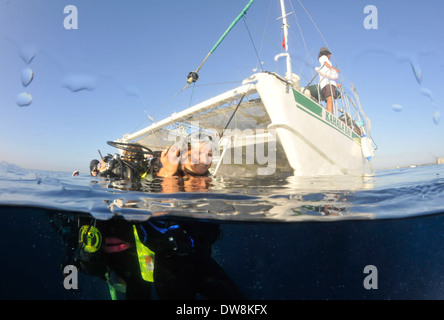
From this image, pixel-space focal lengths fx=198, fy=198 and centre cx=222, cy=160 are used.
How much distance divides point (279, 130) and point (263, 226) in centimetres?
571

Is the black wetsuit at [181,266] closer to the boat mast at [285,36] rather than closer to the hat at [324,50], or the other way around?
the boat mast at [285,36]

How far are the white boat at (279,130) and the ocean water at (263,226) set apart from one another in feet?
8.45

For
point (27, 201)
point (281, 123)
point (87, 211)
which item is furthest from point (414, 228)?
point (27, 201)

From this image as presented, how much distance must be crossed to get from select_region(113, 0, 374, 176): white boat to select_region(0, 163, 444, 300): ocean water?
101 inches

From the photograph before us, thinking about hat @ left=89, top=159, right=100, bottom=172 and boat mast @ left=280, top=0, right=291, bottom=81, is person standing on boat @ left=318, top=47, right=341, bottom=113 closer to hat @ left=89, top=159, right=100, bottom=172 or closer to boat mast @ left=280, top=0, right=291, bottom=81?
boat mast @ left=280, top=0, right=291, bottom=81

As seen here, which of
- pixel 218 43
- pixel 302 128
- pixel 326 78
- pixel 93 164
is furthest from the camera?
pixel 218 43

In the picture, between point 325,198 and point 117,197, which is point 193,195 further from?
point 325,198

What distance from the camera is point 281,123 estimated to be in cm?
884

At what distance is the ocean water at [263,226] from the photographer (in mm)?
3129

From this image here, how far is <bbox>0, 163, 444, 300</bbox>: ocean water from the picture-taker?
3.13 meters

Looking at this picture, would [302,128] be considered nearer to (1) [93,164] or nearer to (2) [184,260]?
(2) [184,260]

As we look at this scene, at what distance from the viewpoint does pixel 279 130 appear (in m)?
9.07

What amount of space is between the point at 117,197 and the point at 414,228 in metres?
8.12

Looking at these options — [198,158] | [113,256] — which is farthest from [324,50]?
[113,256]
